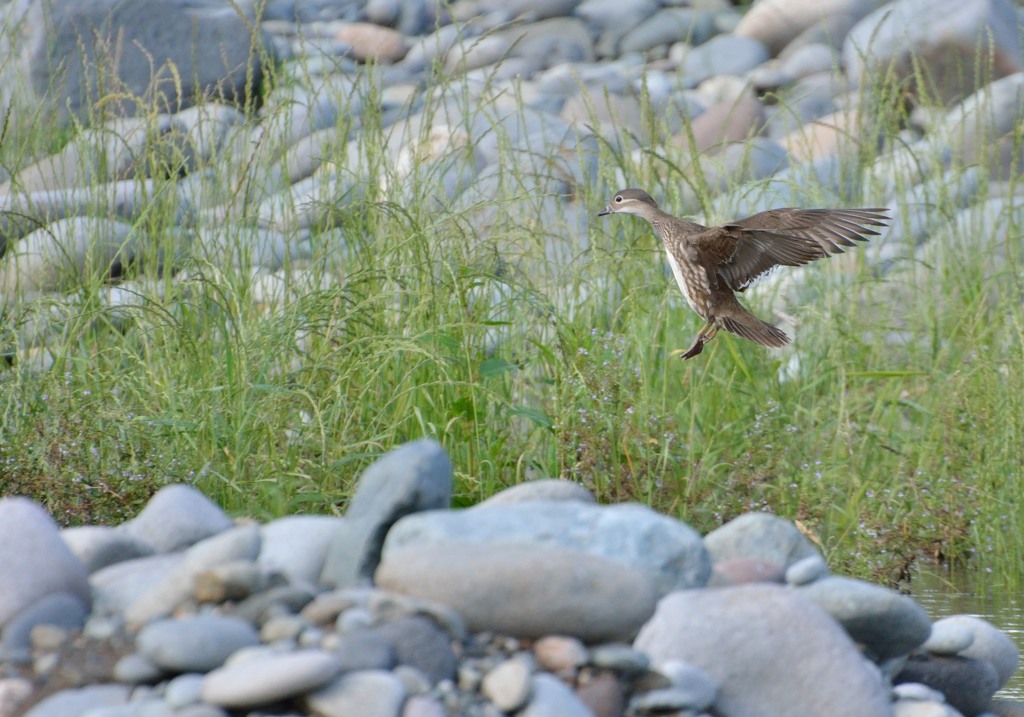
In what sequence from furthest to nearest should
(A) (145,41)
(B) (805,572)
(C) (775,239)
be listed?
(A) (145,41)
(C) (775,239)
(B) (805,572)

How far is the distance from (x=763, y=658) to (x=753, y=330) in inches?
Answer: 55.8

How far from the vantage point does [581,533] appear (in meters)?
2.32

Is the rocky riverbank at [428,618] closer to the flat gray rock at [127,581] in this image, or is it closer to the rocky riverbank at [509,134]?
the flat gray rock at [127,581]

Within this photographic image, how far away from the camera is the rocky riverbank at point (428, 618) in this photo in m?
2.01

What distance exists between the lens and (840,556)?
361 cm

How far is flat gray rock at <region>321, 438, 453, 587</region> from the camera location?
2344mm

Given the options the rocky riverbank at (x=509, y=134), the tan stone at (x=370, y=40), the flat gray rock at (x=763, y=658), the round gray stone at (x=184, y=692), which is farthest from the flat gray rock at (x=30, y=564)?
the tan stone at (x=370, y=40)

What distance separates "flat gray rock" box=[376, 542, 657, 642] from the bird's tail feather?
1.41 metres

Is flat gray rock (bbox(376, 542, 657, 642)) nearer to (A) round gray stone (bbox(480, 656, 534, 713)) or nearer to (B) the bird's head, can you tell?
(A) round gray stone (bbox(480, 656, 534, 713))

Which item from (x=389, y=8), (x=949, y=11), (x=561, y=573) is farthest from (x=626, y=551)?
(x=389, y=8)

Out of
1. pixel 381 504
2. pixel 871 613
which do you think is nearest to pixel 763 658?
pixel 871 613

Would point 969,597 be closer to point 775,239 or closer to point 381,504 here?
point 775,239

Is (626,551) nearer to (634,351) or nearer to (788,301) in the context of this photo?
(634,351)

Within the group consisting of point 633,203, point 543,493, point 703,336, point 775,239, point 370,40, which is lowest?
point 543,493
